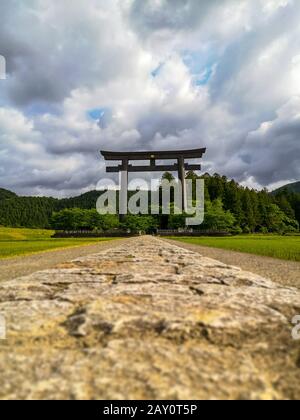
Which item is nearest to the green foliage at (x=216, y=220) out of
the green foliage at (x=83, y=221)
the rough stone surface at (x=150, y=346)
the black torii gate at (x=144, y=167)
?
the black torii gate at (x=144, y=167)

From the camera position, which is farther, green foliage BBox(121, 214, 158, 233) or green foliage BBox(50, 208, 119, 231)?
green foliage BBox(50, 208, 119, 231)

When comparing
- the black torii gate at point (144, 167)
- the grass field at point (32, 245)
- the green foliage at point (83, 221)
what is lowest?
the grass field at point (32, 245)

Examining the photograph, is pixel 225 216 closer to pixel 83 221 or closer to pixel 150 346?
pixel 83 221

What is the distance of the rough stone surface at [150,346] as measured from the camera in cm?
119

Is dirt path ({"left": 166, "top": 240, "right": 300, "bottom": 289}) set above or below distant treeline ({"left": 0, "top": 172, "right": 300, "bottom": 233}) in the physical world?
below

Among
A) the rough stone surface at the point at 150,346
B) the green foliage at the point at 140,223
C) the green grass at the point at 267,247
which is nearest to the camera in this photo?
the rough stone surface at the point at 150,346

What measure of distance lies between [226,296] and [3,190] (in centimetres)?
19674

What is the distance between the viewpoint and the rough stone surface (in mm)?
1189

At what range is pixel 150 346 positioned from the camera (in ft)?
5.10
